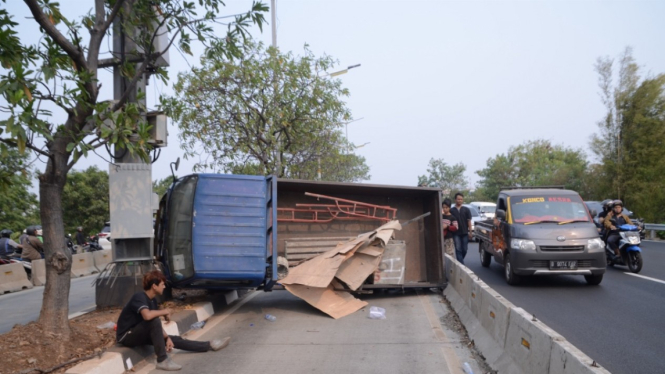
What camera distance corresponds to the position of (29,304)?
13.0 metres

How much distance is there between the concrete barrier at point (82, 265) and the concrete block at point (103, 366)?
48.8ft

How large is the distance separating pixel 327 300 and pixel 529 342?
5.22m

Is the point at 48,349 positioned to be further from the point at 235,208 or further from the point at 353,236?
the point at 353,236

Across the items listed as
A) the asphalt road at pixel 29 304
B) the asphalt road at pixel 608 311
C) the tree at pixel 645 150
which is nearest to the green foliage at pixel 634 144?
the tree at pixel 645 150

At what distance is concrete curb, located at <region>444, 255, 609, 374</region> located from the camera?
4344 millimetres

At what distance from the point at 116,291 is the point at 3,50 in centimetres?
424

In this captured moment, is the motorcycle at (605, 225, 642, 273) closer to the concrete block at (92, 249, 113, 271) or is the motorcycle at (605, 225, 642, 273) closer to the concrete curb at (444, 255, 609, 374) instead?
the concrete curb at (444, 255, 609, 374)

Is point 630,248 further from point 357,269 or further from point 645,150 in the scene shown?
point 645,150

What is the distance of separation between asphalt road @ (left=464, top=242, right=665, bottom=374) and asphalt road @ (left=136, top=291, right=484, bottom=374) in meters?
1.60

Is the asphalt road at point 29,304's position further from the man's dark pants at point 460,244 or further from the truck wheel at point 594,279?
the truck wheel at point 594,279

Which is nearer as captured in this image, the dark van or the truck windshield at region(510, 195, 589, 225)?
the dark van

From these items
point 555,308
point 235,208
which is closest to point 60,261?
point 235,208

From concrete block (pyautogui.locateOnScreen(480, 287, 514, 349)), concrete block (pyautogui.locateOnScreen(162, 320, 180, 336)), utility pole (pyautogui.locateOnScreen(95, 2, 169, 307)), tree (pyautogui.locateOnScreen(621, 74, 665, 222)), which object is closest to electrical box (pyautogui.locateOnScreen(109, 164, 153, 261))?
utility pole (pyautogui.locateOnScreen(95, 2, 169, 307))

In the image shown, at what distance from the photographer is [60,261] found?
692cm
